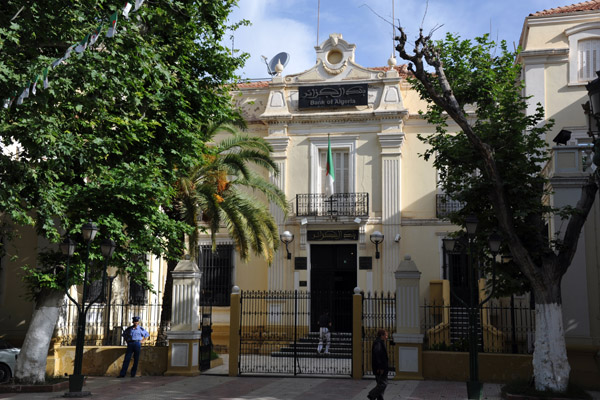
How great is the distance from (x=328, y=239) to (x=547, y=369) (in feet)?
37.3

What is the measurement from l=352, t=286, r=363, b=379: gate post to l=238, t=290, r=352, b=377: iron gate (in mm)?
523

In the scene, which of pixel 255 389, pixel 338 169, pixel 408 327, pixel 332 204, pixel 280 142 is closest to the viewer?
pixel 255 389

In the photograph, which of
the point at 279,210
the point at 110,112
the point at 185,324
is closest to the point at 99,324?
the point at 185,324

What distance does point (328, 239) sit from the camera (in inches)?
908

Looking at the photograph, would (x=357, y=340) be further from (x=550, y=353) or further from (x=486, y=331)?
(x=486, y=331)

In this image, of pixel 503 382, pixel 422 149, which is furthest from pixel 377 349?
pixel 422 149

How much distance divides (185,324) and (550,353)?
850 centimetres

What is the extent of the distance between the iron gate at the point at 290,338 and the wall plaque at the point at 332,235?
2.00m

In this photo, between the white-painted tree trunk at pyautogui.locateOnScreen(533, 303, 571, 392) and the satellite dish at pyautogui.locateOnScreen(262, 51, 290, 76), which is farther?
the satellite dish at pyautogui.locateOnScreen(262, 51, 290, 76)

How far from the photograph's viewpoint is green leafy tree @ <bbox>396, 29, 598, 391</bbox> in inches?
494

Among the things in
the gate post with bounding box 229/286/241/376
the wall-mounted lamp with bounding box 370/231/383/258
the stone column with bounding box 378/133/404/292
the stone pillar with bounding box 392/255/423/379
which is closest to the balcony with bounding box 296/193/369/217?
the stone column with bounding box 378/133/404/292

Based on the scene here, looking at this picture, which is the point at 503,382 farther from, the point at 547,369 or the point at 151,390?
the point at 151,390

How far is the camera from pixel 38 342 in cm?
1400

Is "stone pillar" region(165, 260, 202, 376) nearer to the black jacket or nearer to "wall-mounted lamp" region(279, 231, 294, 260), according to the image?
the black jacket
